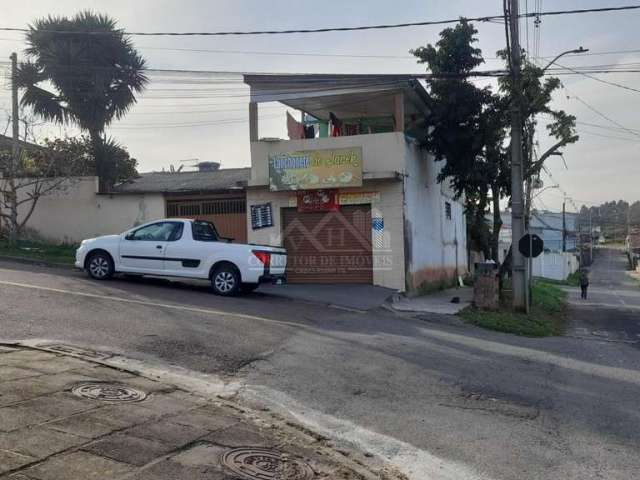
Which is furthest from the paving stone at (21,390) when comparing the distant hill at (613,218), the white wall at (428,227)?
the distant hill at (613,218)

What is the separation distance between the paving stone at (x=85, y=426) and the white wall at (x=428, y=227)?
12.9 m

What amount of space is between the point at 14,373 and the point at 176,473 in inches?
118

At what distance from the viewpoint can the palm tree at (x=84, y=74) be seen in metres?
22.4

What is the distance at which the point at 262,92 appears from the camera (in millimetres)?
18609

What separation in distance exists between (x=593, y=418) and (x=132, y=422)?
4.93 meters

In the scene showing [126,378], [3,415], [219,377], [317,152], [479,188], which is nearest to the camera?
[3,415]

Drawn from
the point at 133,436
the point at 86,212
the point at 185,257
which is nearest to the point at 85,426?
the point at 133,436

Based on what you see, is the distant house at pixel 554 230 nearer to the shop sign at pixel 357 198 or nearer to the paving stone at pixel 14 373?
the shop sign at pixel 357 198

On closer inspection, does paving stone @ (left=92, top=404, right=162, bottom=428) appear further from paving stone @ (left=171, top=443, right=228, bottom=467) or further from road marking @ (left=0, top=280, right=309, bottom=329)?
road marking @ (left=0, top=280, right=309, bottom=329)

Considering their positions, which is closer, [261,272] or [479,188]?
[261,272]

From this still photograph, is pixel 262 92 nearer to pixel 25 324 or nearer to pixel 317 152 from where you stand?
pixel 317 152

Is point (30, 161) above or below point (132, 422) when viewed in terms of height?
→ above

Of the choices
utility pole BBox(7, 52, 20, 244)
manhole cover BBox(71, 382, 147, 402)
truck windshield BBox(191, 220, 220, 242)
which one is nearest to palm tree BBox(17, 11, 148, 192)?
utility pole BBox(7, 52, 20, 244)

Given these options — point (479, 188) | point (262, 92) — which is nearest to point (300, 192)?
point (262, 92)
